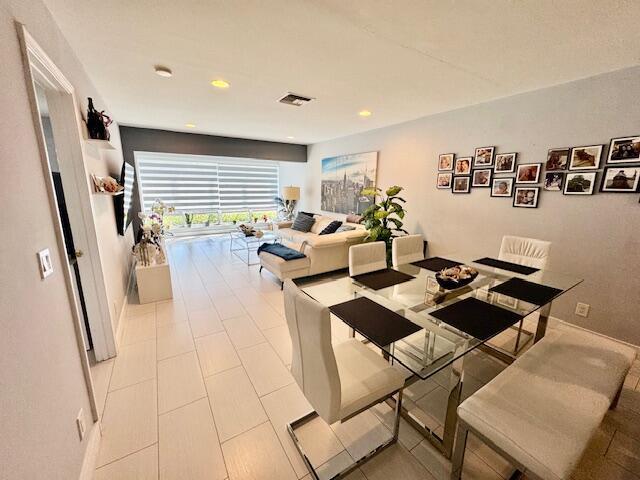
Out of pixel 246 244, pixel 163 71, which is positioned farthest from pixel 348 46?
pixel 246 244

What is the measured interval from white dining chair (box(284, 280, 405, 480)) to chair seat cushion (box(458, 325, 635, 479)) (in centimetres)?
40

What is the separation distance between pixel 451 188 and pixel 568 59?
1.66 metres

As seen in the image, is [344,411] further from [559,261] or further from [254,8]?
[559,261]

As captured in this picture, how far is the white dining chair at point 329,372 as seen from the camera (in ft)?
3.65

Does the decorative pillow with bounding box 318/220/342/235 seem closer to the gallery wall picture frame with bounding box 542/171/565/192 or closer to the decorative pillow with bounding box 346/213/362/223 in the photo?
the decorative pillow with bounding box 346/213/362/223

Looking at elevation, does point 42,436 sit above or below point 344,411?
above

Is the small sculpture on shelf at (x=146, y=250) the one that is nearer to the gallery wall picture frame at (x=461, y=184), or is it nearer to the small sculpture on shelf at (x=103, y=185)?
the small sculpture on shelf at (x=103, y=185)

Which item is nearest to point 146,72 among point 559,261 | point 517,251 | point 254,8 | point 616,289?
point 254,8

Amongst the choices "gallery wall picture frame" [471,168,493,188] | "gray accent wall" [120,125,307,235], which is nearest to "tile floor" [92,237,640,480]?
"gallery wall picture frame" [471,168,493,188]

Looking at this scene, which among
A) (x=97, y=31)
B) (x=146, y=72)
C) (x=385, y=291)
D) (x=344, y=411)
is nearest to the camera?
(x=344, y=411)

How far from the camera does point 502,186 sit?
2975 millimetres

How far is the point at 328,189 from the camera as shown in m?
5.81

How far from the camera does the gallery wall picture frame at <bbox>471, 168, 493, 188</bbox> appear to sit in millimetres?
3092

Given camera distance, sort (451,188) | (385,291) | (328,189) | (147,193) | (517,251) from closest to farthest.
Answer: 1. (385,291)
2. (517,251)
3. (451,188)
4. (328,189)
5. (147,193)
